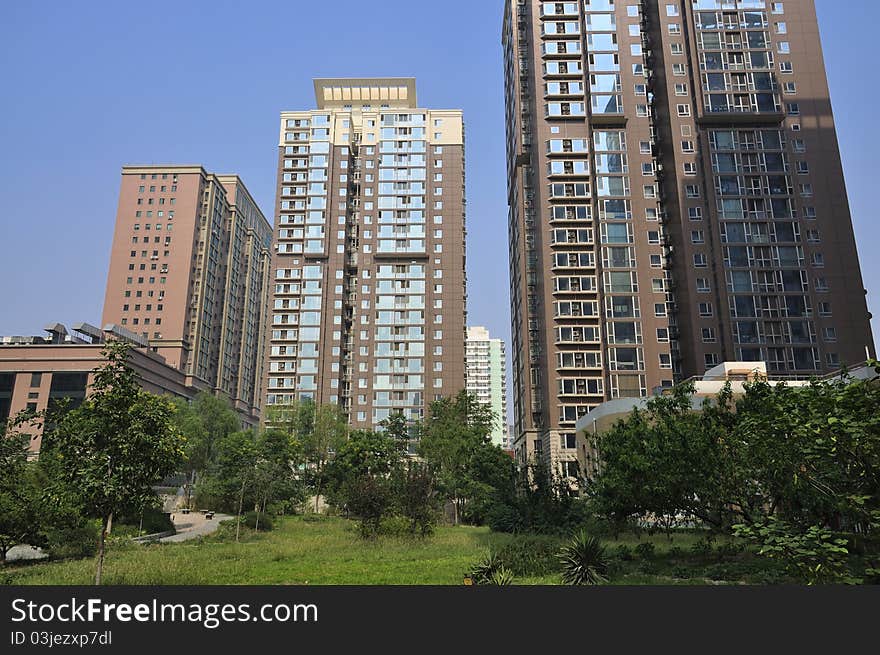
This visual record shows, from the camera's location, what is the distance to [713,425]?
19.0m

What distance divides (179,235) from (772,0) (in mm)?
94594

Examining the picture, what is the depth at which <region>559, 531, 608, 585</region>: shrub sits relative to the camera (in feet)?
51.6

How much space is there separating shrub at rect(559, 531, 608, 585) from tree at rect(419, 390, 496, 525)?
83.2 feet

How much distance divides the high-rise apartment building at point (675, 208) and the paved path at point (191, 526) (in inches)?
1305

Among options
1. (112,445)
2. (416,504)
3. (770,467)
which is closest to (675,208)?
(416,504)

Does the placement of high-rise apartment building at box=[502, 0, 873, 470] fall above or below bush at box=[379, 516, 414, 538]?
above

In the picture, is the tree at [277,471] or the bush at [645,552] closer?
the bush at [645,552]

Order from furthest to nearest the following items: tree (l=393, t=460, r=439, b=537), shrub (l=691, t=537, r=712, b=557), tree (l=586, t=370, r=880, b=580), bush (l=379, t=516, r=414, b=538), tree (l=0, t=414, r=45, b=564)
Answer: tree (l=393, t=460, r=439, b=537)
bush (l=379, t=516, r=414, b=538)
shrub (l=691, t=537, r=712, b=557)
tree (l=0, t=414, r=45, b=564)
tree (l=586, t=370, r=880, b=580)

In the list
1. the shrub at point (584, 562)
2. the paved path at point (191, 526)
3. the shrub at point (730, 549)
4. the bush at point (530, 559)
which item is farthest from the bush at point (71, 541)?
the shrub at point (730, 549)

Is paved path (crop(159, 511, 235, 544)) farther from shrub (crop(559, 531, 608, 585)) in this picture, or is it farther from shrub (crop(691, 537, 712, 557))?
shrub (crop(691, 537, 712, 557))

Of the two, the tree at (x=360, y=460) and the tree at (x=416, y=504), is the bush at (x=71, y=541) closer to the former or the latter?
the tree at (x=416, y=504)

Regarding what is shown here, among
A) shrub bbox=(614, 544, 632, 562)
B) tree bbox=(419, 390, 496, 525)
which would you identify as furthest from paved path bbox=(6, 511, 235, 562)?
shrub bbox=(614, 544, 632, 562)

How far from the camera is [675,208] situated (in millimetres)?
67688

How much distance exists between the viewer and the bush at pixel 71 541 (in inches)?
869
